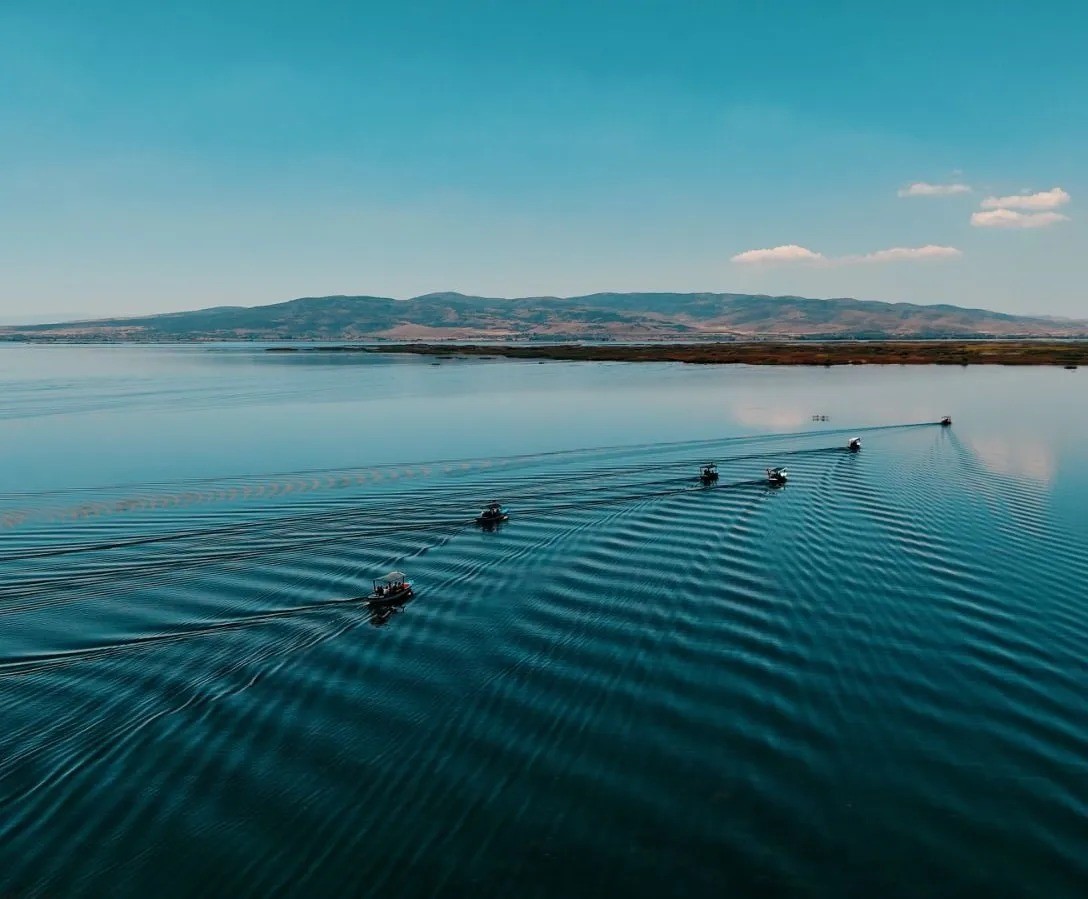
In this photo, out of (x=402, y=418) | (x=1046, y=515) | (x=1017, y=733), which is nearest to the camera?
(x=1017, y=733)

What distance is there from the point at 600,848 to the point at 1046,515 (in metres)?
30.9

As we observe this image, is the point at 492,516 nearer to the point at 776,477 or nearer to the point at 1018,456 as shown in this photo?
the point at 776,477

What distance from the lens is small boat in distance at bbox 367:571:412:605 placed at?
2186 centimetres

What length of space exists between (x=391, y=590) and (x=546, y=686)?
7.14 meters

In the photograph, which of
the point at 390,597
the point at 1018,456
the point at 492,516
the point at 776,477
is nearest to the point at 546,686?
the point at 390,597

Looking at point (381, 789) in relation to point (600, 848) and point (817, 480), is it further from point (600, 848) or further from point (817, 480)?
point (817, 480)

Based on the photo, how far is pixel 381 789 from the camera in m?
13.7

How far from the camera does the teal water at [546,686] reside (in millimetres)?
12023

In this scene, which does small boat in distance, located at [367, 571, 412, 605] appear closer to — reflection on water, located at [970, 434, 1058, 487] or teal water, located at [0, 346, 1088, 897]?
teal water, located at [0, 346, 1088, 897]

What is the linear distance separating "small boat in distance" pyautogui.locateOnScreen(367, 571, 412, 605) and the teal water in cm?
44

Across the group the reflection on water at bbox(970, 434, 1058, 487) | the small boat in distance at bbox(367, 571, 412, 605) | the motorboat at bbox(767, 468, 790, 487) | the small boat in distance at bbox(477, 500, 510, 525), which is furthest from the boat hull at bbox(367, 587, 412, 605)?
the reflection on water at bbox(970, 434, 1058, 487)

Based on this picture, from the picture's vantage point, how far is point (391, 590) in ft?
72.6

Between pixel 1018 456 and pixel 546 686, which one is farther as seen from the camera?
pixel 1018 456

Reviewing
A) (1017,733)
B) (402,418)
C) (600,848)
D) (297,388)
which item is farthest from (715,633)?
(297,388)
